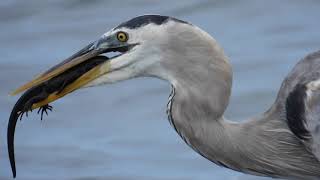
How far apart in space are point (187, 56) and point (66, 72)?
1.80ft

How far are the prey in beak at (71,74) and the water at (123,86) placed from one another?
240 centimetres

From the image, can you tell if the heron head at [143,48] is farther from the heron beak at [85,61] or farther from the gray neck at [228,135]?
the gray neck at [228,135]

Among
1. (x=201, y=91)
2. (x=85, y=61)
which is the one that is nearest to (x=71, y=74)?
(x=85, y=61)

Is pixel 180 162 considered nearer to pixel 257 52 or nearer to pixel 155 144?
pixel 155 144

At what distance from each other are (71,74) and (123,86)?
3791 millimetres

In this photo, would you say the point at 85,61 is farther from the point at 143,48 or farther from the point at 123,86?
the point at 123,86

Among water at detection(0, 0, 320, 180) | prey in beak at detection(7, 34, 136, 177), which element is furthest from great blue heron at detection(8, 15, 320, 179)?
water at detection(0, 0, 320, 180)

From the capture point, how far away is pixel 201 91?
5422 millimetres

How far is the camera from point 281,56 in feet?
30.7

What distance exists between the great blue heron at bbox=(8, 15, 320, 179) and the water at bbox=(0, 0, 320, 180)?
2.17 meters

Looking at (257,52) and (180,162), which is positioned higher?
(257,52)

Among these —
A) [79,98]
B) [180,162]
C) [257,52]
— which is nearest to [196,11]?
[257,52]

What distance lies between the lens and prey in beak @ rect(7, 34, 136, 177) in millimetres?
5465

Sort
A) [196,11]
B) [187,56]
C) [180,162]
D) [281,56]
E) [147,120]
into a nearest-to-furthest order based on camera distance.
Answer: [187,56], [180,162], [147,120], [281,56], [196,11]
